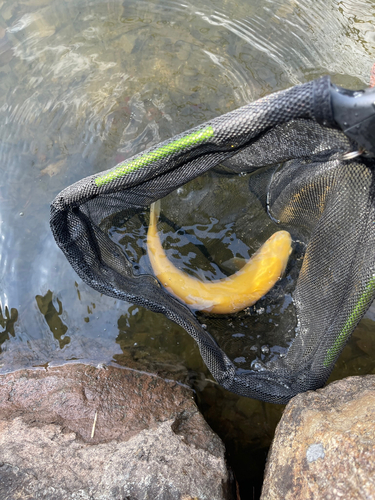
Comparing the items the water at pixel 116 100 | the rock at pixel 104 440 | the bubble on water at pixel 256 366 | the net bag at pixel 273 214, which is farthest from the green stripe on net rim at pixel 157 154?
the bubble on water at pixel 256 366

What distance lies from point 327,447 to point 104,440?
137 centimetres

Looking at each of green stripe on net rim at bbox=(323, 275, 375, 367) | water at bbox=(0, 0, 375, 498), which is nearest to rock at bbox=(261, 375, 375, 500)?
green stripe on net rim at bbox=(323, 275, 375, 367)

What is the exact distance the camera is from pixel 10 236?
371 centimetres

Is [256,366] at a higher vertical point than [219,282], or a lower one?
lower

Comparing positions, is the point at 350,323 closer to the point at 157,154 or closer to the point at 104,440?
the point at 157,154

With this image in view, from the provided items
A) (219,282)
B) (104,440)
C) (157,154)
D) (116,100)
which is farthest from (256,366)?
(116,100)

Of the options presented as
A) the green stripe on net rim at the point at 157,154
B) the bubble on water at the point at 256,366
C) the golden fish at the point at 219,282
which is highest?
the green stripe on net rim at the point at 157,154

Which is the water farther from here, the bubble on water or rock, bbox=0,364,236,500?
rock, bbox=0,364,236,500

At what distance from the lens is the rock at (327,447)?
5.20ft

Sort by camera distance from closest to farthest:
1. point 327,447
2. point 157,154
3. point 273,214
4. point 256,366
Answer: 1. point 327,447
2. point 157,154
3. point 256,366
4. point 273,214

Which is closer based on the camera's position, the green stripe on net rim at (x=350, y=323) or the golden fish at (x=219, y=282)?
the green stripe on net rim at (x=350, y=323)

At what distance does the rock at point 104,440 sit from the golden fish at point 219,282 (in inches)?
28.9

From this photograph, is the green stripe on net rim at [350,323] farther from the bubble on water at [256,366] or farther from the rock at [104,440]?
the rock at [104,440]

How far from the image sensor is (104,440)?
2.27m
